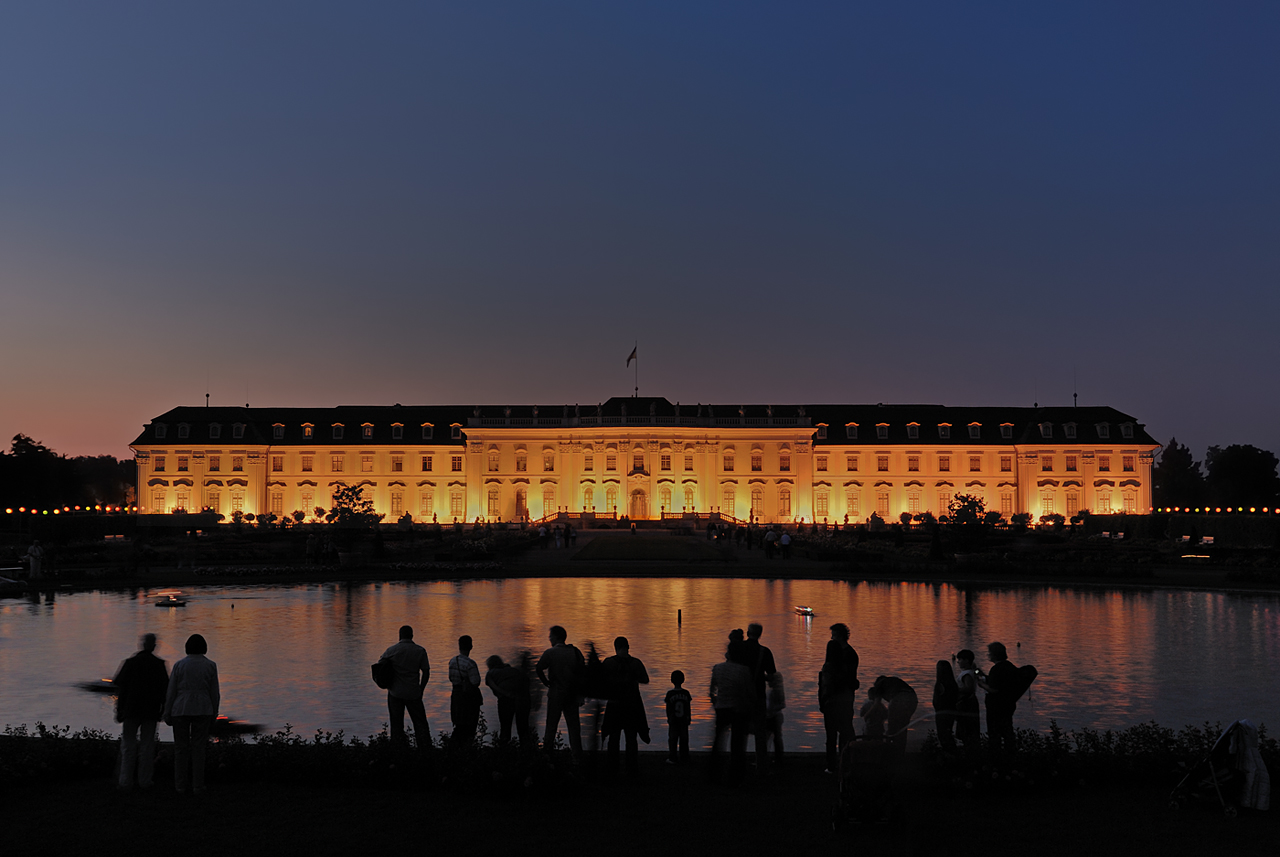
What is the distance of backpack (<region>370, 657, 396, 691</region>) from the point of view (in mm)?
11211

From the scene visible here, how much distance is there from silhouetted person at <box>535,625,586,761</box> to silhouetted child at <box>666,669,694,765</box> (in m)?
0.93

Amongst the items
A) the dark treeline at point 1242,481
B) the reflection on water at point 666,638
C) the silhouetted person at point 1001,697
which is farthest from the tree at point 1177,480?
the silhouetted person at point 1001,697

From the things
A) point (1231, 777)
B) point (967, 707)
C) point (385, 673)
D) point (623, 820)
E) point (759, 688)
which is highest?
point (385, 673)

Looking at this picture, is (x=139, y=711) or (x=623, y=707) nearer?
(x=139, y=711)

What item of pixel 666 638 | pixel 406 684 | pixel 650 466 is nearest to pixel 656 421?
pixel 650 466

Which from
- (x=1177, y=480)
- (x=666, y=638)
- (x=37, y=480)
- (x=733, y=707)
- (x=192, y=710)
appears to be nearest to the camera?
(x=192, y=710)

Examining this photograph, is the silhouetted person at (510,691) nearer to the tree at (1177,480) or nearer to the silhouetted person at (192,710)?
the silhouetted person at (192,710)

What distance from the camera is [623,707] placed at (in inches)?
420

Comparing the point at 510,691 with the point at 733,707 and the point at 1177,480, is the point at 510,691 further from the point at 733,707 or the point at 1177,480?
the point at 1177,480

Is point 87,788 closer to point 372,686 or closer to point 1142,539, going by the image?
point 372,686

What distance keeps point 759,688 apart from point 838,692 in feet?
3.06

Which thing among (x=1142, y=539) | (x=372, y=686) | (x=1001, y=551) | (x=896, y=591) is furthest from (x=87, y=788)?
(x=1142, y=539)

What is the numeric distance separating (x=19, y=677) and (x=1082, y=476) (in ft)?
274

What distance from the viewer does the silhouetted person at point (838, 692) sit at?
11172 millimetres
